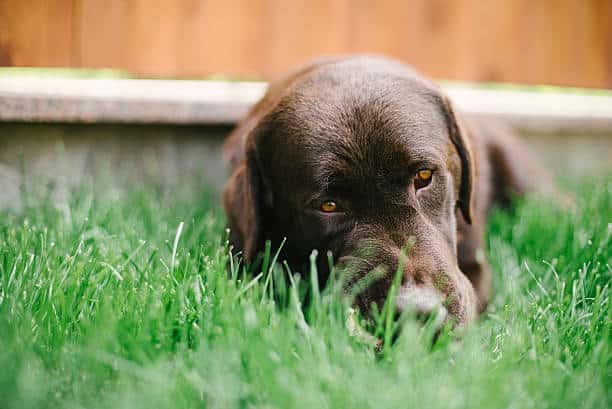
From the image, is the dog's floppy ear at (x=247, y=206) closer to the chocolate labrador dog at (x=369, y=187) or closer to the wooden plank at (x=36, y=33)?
the chocolate labrador dog at (x=369, y=187)

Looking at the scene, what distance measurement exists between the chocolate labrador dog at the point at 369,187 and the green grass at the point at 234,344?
6.1 inches

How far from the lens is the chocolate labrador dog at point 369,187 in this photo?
2.13 meters

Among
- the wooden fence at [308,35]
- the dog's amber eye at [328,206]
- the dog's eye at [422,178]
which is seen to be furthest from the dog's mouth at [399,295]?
the wooden fence at [308,35]

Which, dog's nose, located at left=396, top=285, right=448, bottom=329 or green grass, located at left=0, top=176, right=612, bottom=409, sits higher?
dog's nose, located at left=396, top=285, right=448, bottom=329

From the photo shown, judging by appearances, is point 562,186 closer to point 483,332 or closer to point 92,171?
point 483,332

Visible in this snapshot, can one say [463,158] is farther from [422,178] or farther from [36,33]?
[36,33]

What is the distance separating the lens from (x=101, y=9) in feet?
11.9

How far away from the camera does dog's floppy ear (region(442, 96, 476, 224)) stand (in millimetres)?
2555

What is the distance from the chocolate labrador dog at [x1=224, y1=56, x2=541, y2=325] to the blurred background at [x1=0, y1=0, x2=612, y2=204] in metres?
1.13

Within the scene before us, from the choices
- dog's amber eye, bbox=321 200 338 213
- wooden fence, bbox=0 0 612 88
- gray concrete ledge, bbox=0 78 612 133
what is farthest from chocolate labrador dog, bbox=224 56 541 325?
wooden fence, bbox=0 0 612 88

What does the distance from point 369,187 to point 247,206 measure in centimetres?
50

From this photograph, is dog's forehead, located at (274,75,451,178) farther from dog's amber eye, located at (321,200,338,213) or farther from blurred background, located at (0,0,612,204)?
blurred background, located at (0,0,612,204)

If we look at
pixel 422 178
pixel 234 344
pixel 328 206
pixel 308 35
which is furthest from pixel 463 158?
pixel 308 35

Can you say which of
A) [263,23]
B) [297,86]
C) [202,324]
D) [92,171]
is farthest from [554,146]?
[202,324]
